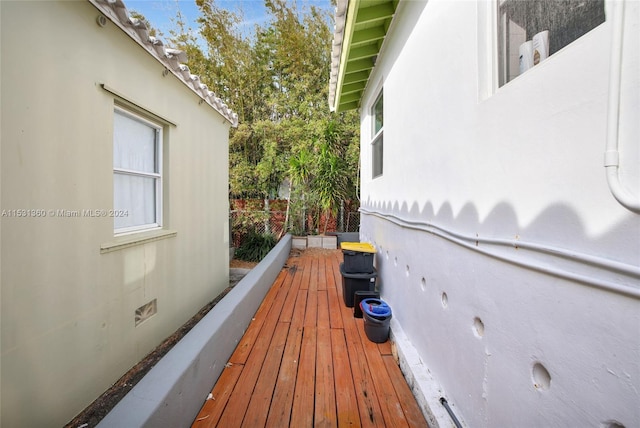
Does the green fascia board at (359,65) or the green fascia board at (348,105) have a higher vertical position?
the green fascia board at (348,105)

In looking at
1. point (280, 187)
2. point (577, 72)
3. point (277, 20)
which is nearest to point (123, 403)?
point (577, 72)

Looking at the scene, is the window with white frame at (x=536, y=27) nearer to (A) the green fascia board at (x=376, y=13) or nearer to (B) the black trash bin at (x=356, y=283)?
(A) the green fascia board at (x=376, y=13)

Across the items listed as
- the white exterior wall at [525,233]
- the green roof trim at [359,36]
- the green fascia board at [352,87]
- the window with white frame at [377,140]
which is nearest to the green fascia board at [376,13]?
the green roof trim at [359,36]

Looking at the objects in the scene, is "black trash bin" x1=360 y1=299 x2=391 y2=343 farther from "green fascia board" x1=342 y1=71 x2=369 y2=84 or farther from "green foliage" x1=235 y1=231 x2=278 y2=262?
"green foliage" x1=235 y1=231 x2=278 y2=262

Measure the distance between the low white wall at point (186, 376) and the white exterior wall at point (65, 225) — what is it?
1.03 metres

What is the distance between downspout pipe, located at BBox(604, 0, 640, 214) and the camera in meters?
0.67

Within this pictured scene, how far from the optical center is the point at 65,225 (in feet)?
6.79

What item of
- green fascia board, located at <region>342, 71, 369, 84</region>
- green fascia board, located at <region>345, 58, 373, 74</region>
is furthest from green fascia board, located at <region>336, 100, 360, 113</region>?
green fascia board, located at <region>345, 58, 373, 74</region>

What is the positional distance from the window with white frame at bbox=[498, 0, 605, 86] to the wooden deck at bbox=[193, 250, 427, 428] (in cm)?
206

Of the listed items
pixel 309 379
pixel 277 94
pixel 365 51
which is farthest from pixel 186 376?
pixel 277 94

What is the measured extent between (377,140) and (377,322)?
104 inches

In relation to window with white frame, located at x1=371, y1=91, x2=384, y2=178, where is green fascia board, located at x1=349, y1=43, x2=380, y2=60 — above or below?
above

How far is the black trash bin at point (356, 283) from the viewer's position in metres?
3.23

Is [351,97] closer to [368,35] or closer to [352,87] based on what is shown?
[352,87]
